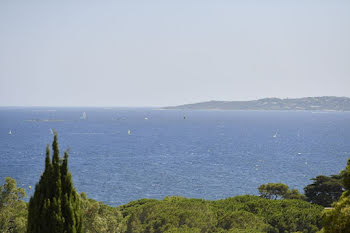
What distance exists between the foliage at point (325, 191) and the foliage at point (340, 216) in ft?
74.5

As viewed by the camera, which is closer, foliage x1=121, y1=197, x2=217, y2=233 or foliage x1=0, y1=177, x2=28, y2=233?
foliage x1=0, y1=177, x2=28, y2=233

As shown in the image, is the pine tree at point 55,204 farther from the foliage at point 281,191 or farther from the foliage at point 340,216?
the foliage at point 281,191

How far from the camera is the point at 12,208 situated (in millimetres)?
15695

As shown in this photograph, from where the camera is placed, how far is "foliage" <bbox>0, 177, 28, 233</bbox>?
49.6 feet

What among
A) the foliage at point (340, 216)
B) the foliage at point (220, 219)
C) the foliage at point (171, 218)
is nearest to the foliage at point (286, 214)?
the foliage at point (220, 219)

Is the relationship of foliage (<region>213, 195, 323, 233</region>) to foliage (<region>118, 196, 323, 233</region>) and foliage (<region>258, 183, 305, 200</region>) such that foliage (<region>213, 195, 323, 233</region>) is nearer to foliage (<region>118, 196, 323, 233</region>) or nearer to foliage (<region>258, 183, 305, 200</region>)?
foliage (<region>118, 196, 323, 233</region>)

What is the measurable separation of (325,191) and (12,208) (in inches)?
1038

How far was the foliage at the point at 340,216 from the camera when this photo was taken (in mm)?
9685

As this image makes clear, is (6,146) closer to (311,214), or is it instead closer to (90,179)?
(90,179)

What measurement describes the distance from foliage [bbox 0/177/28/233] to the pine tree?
4.10 metres

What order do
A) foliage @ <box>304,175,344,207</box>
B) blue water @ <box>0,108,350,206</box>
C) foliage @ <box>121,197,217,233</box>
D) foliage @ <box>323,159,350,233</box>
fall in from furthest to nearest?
blue water @ <box>0,108,350,206</box>, foliage @ <box>304,175,344,207</box>, foliage @ <box>121,197,217,233</box>, foliage @ <box>323,159,350,233</box>

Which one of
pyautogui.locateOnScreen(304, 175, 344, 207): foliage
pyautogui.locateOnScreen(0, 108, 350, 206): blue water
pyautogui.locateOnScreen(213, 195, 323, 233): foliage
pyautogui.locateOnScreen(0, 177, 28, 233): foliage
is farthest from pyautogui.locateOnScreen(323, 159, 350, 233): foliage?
pyautogui.locateOnScreen(0, 108, 350, 206): blue water

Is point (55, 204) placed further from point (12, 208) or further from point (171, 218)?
point (171, 218)

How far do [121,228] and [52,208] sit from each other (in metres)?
7.66
